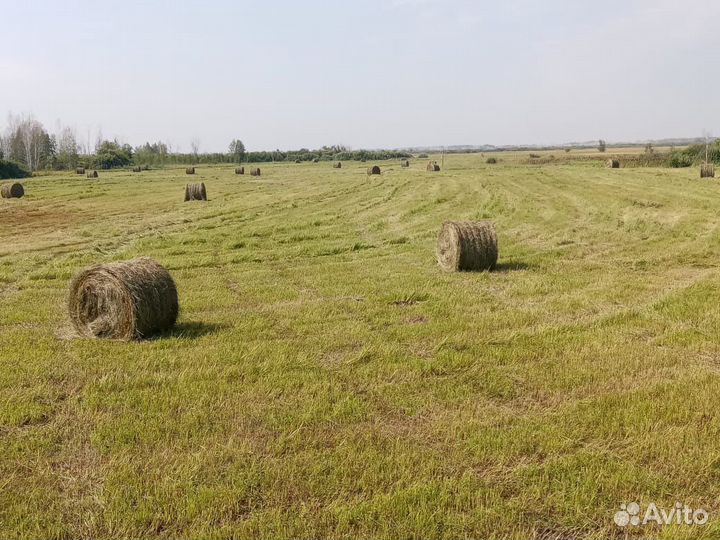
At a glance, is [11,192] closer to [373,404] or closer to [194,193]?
[194,193]

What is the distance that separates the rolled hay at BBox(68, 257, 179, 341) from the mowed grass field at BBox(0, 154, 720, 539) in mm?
334

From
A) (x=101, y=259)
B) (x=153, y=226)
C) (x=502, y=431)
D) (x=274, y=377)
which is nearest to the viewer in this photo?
(x=502, y=431)

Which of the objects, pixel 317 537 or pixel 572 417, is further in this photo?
pixel 572 417

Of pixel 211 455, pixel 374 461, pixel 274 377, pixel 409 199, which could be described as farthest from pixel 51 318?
pixel 409 199

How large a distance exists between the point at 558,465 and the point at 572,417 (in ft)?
3.47

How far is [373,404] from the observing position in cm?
672

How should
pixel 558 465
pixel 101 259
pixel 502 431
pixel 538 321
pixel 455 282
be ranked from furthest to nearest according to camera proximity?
pixel 101 259, pixel 455 282, pixel 538 321, pixel 502 431, pixel 558 465

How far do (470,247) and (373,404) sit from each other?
790cm

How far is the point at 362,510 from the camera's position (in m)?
4.75

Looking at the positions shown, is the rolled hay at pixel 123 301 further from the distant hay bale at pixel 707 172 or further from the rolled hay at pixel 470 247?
the distant hay bale at pixel 707 172

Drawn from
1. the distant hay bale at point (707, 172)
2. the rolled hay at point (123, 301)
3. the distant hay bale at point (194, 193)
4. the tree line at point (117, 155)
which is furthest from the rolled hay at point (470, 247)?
the tree line at point (117, 155)

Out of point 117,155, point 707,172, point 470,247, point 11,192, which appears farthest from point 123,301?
point 117,155

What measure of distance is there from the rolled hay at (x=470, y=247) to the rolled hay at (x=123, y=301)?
696cm

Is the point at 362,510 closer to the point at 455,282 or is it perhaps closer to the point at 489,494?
the point at 489,494
